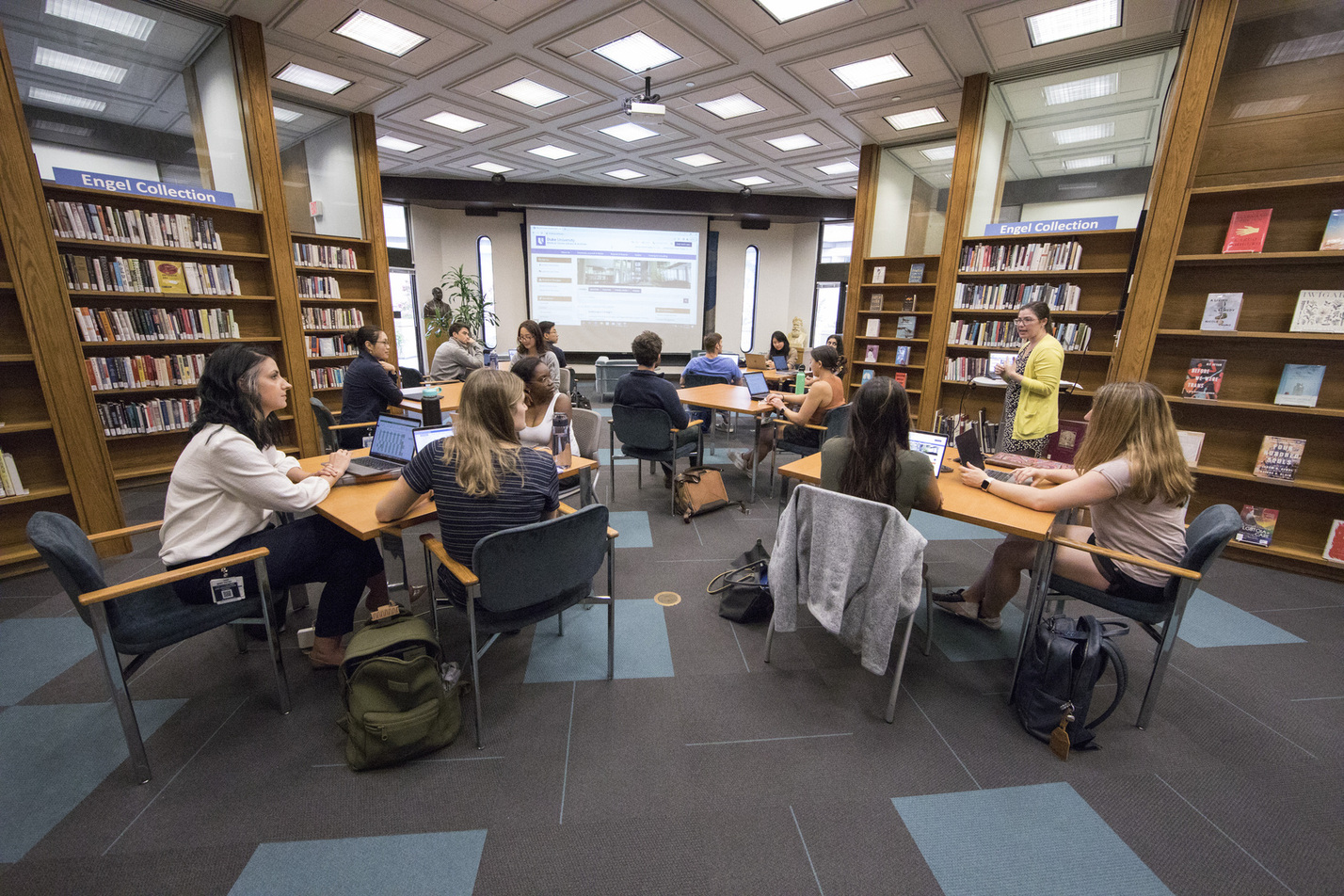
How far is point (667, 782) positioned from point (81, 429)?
3768 mm

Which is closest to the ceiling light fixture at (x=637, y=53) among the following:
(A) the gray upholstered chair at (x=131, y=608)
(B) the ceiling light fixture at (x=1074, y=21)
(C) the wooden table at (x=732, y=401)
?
(B) the ceiling light fixture at (x=1074, y=21)

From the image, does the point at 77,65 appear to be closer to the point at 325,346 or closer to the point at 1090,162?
the point at 325,346

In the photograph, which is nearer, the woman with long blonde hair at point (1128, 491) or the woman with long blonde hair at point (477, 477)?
the woman with long blonde hair at point (477, 477)

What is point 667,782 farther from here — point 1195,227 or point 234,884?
point 1195,227

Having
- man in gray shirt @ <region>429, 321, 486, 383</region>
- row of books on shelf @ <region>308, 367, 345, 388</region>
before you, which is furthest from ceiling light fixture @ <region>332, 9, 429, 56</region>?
row of books on shelf @ <region>308, 367, 345, 388</region>

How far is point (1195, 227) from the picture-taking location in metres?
3.35

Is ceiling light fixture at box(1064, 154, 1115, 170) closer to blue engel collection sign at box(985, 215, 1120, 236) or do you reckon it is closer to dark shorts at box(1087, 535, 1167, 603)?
blue engel collection sign at box(985, 215, 1120, 236)

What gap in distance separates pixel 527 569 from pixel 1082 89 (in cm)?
620

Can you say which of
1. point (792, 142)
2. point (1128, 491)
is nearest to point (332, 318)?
point (792, 142)

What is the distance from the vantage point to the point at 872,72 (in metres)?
4.46

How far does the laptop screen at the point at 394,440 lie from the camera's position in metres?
2.33

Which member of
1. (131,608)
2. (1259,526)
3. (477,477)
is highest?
(477,477)

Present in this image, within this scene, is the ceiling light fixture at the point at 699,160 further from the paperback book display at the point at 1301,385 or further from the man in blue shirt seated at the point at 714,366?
the paperback book display at the point at 1301,385

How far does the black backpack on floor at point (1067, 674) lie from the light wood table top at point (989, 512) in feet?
1.10
